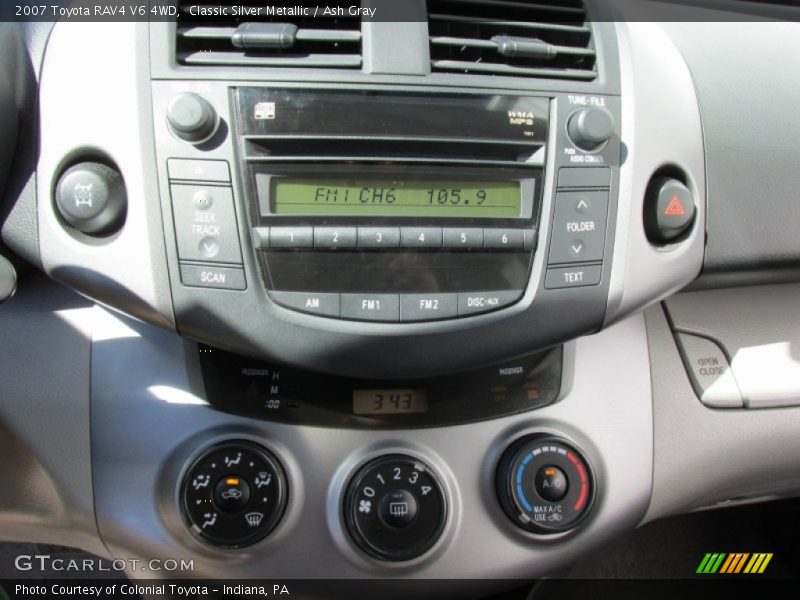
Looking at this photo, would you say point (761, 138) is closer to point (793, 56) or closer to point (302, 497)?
point (793, 56)

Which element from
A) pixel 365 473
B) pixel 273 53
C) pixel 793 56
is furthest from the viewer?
pixel 793 56

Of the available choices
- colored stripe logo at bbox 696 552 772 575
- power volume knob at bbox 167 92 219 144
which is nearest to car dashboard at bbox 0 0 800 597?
power volume knob at bbox 167 92 219 144

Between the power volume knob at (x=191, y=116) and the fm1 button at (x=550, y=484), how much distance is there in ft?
2.25

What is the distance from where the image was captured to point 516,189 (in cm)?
96

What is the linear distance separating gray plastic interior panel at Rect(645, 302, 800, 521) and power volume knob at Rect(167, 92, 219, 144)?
0.79m

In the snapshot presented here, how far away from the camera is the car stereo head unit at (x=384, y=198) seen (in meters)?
0.91

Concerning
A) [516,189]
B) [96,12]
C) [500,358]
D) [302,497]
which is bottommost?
[302,497]

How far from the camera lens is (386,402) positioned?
3.52ft

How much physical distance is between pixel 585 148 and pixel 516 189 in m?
0.11

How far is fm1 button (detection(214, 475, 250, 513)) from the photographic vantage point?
3.31 ft

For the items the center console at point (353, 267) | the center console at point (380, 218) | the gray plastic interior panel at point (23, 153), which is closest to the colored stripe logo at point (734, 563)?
the center console at point (353, 267)

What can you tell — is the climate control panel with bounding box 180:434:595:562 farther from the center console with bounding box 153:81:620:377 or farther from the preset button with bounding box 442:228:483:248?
the preset button with bounding box 442:228:483:248

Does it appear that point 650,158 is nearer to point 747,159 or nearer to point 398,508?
point 747,159

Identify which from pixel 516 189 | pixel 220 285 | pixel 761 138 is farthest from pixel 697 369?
pixel 220 285
